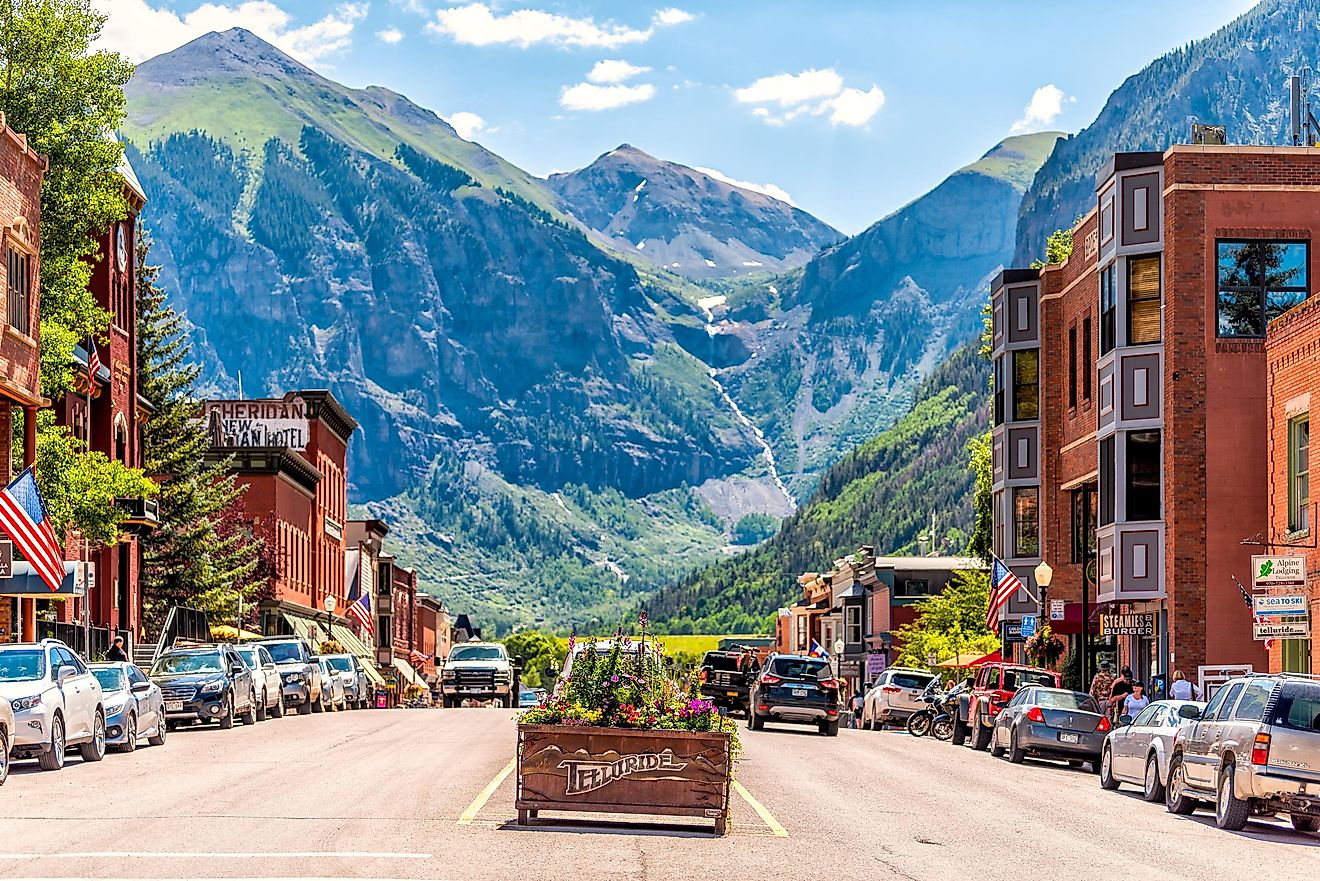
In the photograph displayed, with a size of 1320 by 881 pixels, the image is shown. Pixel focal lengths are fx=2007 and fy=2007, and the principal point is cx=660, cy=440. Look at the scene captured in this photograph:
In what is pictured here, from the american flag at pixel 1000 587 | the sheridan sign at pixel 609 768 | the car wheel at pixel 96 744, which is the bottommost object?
the car wheel at pixel 96 744

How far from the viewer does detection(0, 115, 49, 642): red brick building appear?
1630 inches

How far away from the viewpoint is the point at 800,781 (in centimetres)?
2888

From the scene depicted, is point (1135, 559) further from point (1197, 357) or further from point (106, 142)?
point (106, 142)


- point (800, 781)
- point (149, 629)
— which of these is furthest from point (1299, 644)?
point (149, 629)

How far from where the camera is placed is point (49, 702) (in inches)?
1122

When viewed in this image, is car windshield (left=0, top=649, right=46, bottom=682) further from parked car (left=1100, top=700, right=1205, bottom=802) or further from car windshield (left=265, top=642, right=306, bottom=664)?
car windshield (left=265, top=642, right=306, bottom=664)

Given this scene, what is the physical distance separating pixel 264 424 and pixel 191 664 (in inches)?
2443

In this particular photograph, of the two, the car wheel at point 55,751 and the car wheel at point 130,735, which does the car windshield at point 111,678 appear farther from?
the car wheel at point 55,751

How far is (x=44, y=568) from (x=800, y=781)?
1663 centimetres

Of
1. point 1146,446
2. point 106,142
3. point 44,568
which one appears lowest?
Result: point 44,568

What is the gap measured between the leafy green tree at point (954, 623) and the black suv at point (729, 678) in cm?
2196

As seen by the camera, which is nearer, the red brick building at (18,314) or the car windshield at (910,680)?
the red brick building at (18,314)

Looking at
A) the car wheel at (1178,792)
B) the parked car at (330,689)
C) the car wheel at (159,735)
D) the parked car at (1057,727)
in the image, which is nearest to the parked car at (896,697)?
the parked car at (330,689)

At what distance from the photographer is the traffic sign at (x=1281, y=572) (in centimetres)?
3297
